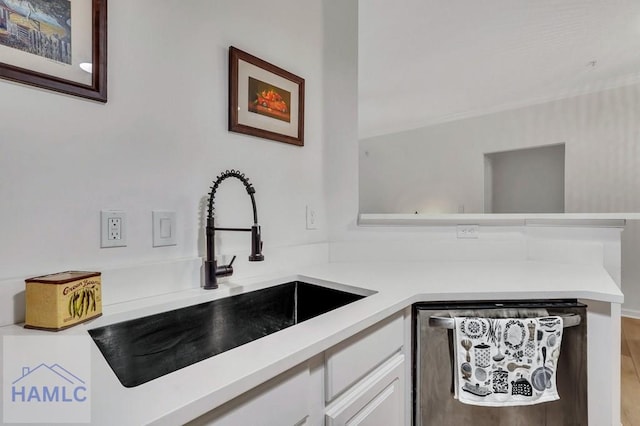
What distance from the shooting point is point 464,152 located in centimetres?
454

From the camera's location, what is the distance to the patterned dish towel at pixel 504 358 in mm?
1040

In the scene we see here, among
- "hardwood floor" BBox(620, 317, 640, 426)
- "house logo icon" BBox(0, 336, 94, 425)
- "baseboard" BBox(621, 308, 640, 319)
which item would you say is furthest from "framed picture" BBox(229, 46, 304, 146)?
"baseboard" BBox(621, 308, 640, 319)

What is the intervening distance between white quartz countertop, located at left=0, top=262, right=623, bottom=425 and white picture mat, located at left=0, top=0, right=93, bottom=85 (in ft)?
2.15

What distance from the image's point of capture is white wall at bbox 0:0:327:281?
32.9 inches

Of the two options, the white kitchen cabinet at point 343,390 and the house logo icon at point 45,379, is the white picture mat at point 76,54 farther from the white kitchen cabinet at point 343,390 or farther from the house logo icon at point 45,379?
the white kitchen cabinet at point 343,390

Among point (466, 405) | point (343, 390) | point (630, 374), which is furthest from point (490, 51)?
point (343, 390)

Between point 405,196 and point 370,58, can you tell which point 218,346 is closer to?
point 370,58

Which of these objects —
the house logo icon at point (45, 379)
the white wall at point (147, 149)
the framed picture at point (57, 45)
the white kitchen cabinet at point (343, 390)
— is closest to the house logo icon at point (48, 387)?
the house logo icon at point (45, 379)

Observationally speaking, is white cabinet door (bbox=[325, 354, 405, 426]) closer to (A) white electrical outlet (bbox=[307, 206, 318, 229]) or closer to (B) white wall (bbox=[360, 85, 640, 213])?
(A) white electrical outlet (bbox=[307, 206, 318, 229])

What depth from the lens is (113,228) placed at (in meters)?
0.98

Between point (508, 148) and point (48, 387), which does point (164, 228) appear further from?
point (508, 148)

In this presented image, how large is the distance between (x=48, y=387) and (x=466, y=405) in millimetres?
1129

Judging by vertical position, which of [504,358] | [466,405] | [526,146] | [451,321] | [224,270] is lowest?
[466,405]

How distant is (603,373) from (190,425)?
133cm
